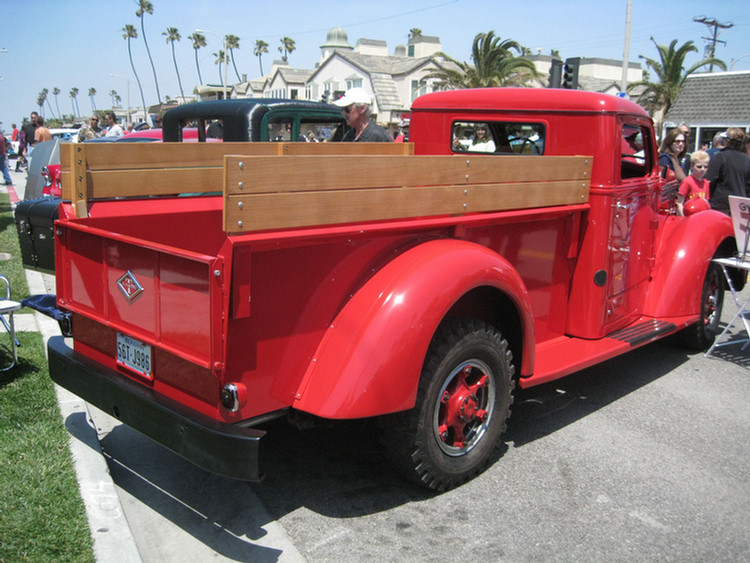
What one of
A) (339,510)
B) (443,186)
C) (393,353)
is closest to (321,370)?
(393,353)

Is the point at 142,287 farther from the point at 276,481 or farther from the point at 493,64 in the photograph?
the point at 493,64

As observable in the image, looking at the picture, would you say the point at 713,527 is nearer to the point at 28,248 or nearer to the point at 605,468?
the point at 605,468

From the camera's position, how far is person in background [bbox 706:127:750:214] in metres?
7.03

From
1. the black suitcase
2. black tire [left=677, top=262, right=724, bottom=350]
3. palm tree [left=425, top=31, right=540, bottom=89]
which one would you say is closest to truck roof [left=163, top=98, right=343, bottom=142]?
the black suitcase

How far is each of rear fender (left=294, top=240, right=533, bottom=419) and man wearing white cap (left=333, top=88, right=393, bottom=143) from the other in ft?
10.4

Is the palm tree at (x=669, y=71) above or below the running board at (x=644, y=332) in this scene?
above

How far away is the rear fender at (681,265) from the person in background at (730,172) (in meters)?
2.03

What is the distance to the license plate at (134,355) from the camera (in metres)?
3.04

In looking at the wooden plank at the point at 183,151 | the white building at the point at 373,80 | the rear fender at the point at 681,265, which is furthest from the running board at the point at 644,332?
the white building at the point at 373,80

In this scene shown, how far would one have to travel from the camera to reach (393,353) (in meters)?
2.88

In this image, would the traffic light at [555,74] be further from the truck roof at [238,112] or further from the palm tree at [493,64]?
the palm tree at [493,64]

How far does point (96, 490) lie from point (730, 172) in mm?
6709

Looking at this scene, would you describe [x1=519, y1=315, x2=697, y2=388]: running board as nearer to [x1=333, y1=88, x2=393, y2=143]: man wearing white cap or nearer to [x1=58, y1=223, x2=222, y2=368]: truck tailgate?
[x1=58, y1=223, x2=222, y2=368]: truck tailgate

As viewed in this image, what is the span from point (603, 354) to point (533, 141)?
161cm
